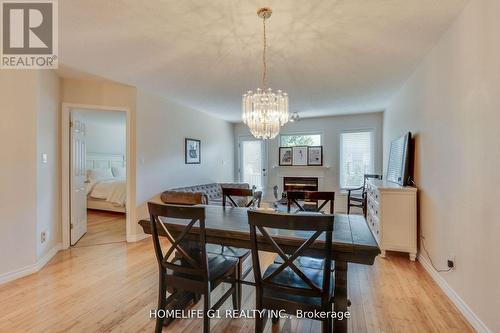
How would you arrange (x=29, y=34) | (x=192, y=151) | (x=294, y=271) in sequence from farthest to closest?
(x=192, y=151), (x=29, y=34), (x=294, y=271)

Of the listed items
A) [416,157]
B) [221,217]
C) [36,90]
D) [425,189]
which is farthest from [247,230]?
[36,90]

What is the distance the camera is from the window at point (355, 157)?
5.92 metres

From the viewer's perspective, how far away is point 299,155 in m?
6.47

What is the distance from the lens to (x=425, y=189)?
9.41 ft

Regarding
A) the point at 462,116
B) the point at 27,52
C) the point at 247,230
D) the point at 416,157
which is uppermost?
the point at 27,52

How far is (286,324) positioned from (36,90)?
140 inches

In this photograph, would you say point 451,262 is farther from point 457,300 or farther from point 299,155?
point 299,155

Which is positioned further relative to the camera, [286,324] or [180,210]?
[286,324]

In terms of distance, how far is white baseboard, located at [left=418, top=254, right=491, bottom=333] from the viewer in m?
1.78

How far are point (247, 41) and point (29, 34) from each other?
2.09 meters

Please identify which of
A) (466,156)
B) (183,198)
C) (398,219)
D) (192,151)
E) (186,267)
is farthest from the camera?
(192,151)

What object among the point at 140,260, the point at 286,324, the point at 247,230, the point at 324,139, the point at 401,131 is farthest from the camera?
the point at 324,139

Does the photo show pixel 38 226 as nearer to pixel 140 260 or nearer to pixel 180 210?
pixel 140 260

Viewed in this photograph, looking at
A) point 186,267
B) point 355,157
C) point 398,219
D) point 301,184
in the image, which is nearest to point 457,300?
point 398,219
